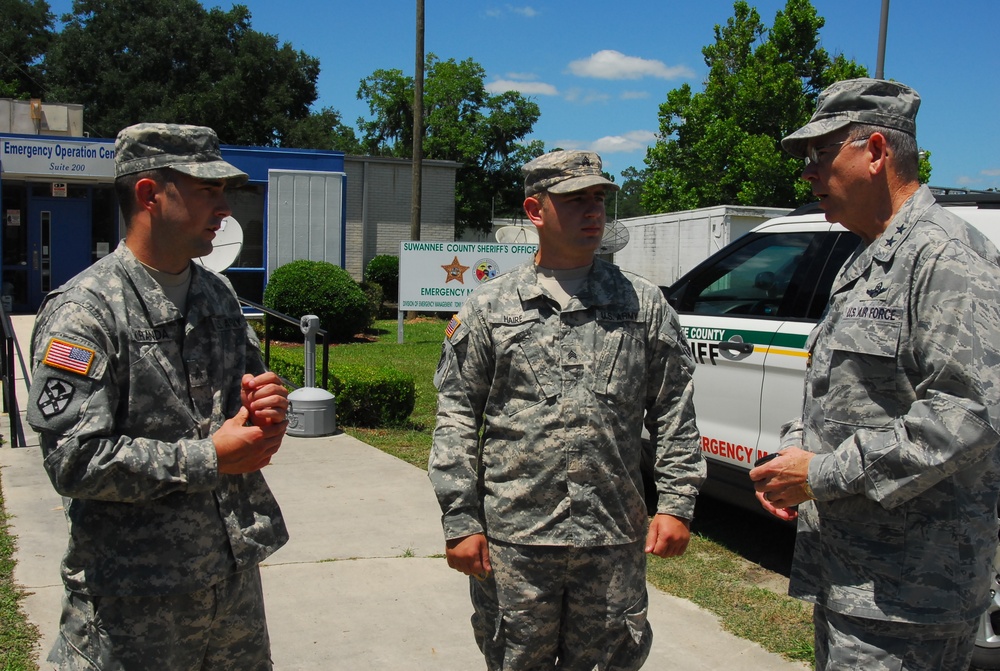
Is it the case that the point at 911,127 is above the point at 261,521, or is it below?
above

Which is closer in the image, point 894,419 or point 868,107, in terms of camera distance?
point 894,419

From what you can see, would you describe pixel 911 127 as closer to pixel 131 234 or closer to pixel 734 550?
pixel 131 234

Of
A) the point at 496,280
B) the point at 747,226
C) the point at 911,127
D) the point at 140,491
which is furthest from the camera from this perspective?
the point at 747,226

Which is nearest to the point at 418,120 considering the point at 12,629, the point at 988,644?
the point at 12,629

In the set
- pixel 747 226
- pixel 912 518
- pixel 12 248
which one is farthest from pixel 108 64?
pixel 912 518

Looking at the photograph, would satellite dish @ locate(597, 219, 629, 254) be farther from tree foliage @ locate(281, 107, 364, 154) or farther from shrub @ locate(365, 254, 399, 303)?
tree foliage @ locate(281, 107, 364, 154)

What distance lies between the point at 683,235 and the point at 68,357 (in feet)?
63.1

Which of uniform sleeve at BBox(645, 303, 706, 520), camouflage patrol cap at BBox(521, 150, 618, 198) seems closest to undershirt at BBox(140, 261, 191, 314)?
camouflage patrol cap at BBox(521, 150, 618, 198)

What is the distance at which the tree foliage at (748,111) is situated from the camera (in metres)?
27.9

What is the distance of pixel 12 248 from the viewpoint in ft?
62.6

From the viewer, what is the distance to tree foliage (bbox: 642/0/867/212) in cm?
2791

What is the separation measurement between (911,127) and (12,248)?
67.1 feet

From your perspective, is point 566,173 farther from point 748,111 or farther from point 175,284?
point 748,111

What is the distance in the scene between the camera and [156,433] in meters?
2.27
